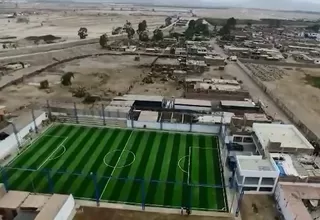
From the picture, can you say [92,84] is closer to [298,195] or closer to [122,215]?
[122,215]

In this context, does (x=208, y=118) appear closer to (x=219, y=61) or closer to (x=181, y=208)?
(x=181, y=208)

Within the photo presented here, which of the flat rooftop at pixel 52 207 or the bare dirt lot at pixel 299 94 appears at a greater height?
the flat rooftop at pixel 52 207

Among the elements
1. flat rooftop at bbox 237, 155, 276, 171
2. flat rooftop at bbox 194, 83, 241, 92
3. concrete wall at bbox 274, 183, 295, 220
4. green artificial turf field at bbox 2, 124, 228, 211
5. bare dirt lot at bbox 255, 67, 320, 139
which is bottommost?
bare dirt lot at bbox 255, 67, 320, 139

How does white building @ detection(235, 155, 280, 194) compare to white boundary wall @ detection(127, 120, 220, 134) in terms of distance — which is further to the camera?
white boundary wall @ detection(127, 120, 220, 134)

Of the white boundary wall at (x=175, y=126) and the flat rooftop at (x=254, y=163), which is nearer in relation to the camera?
the flat rooftop at (x=254, y=163)

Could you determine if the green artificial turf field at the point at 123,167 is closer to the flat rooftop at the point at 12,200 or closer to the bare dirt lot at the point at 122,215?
the bare dirt lot at the point at 122,215

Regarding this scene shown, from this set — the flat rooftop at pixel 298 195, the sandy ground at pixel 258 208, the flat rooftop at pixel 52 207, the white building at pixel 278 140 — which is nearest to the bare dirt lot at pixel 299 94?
the white building at pixel 278 140

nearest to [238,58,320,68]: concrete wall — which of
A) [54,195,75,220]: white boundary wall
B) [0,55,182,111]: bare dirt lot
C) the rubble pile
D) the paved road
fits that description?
the rubble pile

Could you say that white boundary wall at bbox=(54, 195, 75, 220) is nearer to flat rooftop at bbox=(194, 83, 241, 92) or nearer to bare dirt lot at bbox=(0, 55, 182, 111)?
bare dirt lot at bbox=(0, 55, 182, 111)
